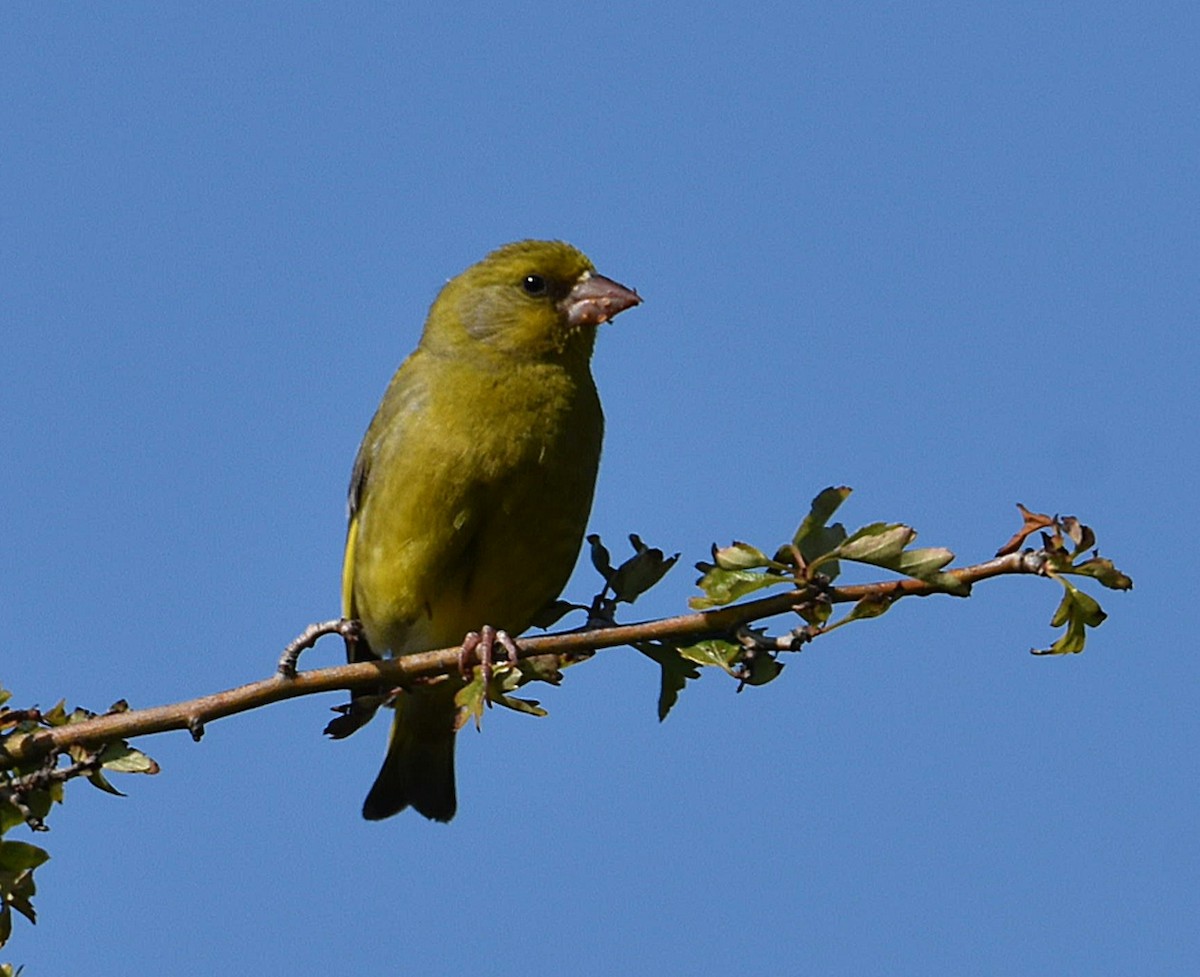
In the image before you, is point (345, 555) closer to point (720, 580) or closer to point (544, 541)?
point (544, 541)

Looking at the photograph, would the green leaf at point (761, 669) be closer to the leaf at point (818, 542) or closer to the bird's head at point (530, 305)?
the leaf at point (818, 542)

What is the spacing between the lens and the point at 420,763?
6.02 m

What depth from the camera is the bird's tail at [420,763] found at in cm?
598

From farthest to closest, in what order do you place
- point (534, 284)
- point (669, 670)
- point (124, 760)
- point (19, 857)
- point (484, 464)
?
point (534, 284) < point (484, 464) < point (669, 670) < point (124, 760) < point (19, 857)

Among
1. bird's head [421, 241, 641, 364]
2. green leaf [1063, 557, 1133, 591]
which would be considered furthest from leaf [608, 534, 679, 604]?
bird's head [421, 241, 641, 364]

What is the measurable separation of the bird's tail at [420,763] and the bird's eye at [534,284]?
1.38 m

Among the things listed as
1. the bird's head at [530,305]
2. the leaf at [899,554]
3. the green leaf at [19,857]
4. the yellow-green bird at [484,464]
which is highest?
the bird's head at [530,305]

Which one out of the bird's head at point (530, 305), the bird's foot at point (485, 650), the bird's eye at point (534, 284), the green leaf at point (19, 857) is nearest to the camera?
the green leaf at point (19, 857)

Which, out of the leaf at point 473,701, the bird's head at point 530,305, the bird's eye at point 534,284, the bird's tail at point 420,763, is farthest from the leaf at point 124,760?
the bird's eye at point 534,284

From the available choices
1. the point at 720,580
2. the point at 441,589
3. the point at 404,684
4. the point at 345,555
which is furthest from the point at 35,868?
the point at 345,555

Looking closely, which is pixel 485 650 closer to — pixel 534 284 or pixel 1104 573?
pixel 1104 573

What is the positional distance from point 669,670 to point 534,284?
8.69ft

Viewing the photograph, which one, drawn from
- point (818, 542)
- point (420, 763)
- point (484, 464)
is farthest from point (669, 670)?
point (420, 763)

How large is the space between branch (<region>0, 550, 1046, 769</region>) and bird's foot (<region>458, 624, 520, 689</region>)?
122 mm
